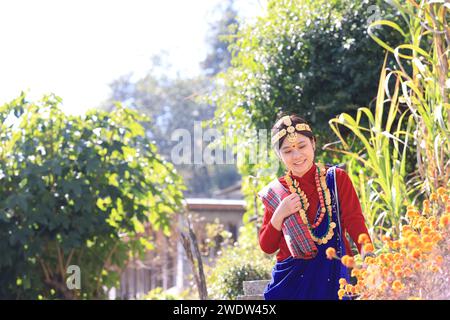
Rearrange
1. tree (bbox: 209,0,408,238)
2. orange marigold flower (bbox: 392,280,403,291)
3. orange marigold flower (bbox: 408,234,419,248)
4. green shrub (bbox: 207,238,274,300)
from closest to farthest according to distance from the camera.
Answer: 1. orange marigold flower (bbox: 392,280,403,291)
2. orange marigold flower (bbox: 408,234,419,248)
3. tree (bbox: 209,0,408,238)
4. green shrub (bbox: 207,238,274,300)

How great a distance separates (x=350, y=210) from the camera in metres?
3.22

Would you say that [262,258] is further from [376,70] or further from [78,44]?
[78,44]

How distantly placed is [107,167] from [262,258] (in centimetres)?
141

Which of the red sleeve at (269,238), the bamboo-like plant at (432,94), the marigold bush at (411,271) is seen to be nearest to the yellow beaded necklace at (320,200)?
the red sleeve at (269,238)

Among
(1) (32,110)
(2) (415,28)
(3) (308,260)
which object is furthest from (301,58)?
(3) (308,260)

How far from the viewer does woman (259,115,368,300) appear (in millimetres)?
3174

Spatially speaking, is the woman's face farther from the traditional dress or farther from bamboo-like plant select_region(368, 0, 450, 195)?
bamboo-like plant select_region(368, 0, 450, 195)

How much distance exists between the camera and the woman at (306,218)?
3174 millimetres

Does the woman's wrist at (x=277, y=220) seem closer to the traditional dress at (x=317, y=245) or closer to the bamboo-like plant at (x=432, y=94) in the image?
the traditional dress at (x=317, y=245)

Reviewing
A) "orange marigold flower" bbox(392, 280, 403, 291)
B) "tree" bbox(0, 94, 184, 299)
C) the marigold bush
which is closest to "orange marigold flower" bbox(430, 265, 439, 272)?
the marigold bush

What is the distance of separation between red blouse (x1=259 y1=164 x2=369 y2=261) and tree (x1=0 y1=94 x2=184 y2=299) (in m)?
3.15

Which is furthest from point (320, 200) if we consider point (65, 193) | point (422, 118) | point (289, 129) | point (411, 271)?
point (65, 193)

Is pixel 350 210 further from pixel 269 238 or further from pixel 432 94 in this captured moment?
pixel 432 94

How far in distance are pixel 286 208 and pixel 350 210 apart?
0.26m
